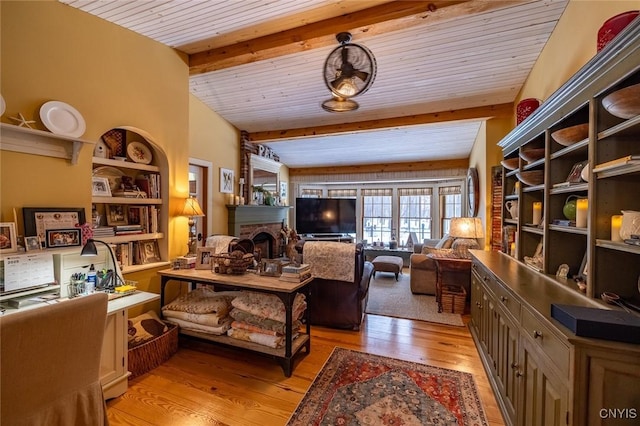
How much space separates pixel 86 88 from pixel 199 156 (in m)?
2.08

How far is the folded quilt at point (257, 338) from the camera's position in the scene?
2.47m

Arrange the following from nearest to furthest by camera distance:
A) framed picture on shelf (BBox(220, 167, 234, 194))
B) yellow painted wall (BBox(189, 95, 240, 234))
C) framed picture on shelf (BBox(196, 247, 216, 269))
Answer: framed picture on shelf (BBox(196, 247, 216, 269))
yellow painted wall (BBox(189, 95, 240, 234))
framed picture on shelf (BBox(220, 167, 234, 194))

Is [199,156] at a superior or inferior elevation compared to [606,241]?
superior

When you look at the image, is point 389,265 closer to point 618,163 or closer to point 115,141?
point 618,163

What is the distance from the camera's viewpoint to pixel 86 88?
2.43 metres

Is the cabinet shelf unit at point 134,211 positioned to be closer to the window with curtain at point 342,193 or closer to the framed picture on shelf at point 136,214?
the framed picture on shelf at point 136,214

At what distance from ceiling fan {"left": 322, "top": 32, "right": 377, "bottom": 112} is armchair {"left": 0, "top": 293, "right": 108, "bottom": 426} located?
199cm

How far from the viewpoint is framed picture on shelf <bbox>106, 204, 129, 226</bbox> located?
2.90m

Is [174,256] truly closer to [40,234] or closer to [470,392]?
[40,234]

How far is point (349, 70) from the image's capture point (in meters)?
2.09

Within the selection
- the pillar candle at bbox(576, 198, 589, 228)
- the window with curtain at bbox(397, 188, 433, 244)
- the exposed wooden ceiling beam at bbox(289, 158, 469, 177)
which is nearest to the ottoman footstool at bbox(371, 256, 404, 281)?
the window with curtain at bbox(397, 188, 433, 244)

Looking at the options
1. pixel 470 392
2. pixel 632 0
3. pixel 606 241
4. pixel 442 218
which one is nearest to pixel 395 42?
pixel 632 0

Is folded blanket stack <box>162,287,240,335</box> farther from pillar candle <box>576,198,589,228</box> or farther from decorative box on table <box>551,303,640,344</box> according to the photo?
pillar candle <box>576,198,589,228</box>

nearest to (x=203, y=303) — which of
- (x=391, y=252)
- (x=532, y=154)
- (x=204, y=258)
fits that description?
(x=204, y=258)
